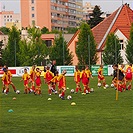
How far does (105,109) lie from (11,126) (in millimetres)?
5609

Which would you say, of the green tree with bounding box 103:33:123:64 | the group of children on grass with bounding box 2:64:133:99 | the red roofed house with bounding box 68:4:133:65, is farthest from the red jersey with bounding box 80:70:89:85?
the red roofed house with bounding box 68:4:133:65

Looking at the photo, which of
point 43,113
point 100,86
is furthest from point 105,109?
point 100,86

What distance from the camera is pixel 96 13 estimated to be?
104 m

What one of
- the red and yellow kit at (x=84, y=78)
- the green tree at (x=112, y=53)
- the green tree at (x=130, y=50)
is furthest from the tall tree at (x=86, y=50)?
the red and yellow kit at (x=84, y=78)

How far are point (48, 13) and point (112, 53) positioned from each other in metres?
95.1

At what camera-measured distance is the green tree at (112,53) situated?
6384 centimetres

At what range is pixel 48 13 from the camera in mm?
157750

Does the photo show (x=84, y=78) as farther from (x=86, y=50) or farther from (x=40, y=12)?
(x=40, y=12)

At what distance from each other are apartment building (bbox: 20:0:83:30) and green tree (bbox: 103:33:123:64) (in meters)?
90.6

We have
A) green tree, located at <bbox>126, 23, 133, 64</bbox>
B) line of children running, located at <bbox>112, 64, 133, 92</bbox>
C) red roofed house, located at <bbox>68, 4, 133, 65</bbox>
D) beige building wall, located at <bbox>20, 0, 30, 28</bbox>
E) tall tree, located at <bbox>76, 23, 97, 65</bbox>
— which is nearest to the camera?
line of children running, located at <bbox>112, 64, 133, 92</bbox>

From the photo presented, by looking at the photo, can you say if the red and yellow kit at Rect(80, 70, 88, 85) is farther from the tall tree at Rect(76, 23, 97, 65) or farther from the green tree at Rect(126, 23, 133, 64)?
the tall tree at Rect(76, 23, 97, 65)

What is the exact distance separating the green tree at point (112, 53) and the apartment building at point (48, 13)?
90.6 m

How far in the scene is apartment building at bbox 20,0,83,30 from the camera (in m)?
157

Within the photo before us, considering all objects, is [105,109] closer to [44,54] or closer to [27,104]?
[27,104]
